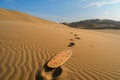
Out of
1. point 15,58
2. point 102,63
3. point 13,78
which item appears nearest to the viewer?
point 13,78

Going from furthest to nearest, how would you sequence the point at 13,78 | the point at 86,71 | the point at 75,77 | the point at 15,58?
the point at 15,58, the point at 86,71, the point at 75,77, the point at 13,78

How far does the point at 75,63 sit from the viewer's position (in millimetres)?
5031

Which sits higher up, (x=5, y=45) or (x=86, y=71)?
(x=5, y=45)

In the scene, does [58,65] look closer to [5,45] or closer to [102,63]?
[102,63]

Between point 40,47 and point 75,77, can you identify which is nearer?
point 75,77

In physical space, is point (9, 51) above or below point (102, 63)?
above

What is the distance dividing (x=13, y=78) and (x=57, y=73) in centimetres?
117

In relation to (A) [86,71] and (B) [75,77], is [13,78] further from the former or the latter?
(A) [86,71]

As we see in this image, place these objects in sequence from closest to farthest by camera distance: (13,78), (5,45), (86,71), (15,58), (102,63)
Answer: (13,78)
(86,71)
(15,58)
(102,63)
(5,45)

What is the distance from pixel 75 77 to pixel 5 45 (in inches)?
139

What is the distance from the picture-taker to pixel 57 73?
13.4ft

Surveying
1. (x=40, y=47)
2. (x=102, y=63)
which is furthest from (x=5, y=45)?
(x=102, y=63)

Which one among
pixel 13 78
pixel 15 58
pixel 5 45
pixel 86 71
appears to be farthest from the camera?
pixel 5 45

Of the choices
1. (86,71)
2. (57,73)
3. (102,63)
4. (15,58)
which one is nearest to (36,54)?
(15,58)
